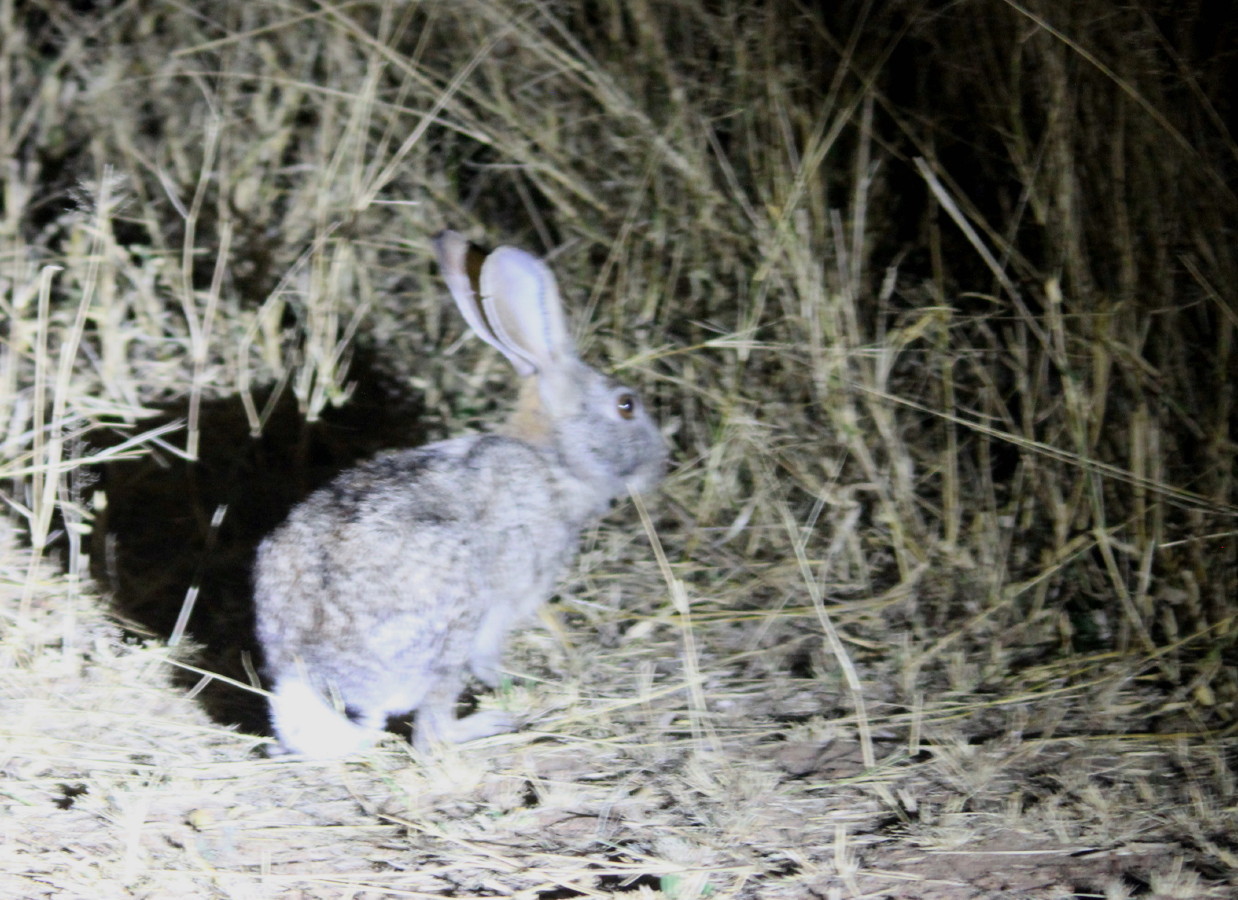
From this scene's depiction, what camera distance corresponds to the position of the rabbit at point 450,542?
2.72 metres

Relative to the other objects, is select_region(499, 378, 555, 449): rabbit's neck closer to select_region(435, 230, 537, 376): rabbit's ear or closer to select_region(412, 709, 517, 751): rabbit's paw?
select_region(435, 230, 537, 376): rabbit's ear

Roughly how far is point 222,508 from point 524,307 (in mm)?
1116

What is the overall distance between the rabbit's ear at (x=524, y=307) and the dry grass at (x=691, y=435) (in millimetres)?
572

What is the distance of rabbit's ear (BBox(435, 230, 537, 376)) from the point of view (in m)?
3.39

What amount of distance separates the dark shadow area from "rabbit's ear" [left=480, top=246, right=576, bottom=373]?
82 cm

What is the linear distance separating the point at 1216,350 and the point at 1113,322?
0.32 m

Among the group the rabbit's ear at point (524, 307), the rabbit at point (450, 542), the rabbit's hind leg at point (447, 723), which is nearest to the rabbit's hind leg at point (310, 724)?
the rabbit at point (450, 542)

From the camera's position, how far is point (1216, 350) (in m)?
3.34

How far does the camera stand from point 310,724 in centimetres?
278

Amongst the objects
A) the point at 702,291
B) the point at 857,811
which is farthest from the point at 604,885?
the point at 702,291

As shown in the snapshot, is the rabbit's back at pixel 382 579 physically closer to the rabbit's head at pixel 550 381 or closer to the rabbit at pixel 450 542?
the rabbit at pixel 450 542

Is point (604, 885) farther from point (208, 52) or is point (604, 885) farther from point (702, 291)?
point (208, 52)

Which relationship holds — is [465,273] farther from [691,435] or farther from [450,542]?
[691,435]

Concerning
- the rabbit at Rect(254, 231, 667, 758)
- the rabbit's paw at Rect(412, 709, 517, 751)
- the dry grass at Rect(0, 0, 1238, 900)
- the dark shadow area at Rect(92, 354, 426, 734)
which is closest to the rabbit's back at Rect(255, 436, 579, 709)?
the rabbit at Rect(254, 231, 667, 758)
